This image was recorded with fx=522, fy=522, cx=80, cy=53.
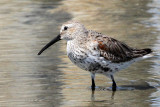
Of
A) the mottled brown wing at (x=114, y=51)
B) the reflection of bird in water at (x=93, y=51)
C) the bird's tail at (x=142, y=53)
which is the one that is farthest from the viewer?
the bird's tail at (x=142, y=53)

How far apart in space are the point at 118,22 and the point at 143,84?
653 cm

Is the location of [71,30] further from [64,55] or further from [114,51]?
[64,55]

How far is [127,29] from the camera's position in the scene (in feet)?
54.0

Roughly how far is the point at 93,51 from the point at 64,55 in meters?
3.39

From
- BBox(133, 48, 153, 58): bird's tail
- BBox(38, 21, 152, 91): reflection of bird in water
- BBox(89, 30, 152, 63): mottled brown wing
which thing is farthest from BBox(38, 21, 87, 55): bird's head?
BBox(133, 48, 153, 58): bird's tail

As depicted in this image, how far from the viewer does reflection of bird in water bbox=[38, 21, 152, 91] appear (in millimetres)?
10188

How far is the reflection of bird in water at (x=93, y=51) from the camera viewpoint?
33.4ft

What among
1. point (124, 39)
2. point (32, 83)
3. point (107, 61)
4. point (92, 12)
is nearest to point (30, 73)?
point (32, 83)

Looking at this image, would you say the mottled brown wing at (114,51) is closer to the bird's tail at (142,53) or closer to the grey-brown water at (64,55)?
the bird's tail at (142,53)

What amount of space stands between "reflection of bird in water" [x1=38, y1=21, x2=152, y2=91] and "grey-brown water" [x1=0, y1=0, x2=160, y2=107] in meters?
0.50

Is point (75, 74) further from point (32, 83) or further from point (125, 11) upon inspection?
point (125, 11)

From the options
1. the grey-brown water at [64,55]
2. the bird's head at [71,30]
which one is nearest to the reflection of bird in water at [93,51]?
the bird's head at [71,30]

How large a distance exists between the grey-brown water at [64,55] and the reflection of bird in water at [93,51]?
501mm

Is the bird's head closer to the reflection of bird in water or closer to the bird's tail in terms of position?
the reflection of bird in water
